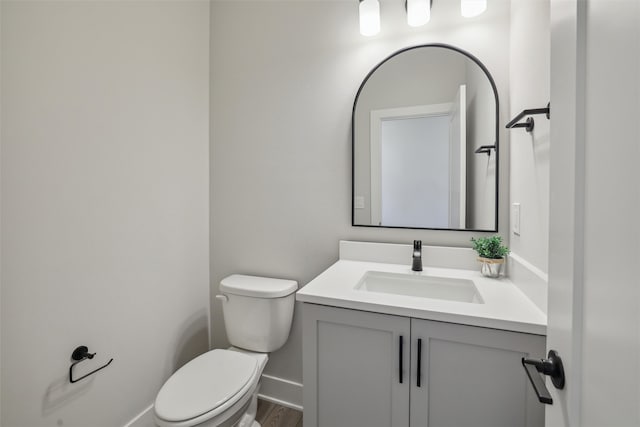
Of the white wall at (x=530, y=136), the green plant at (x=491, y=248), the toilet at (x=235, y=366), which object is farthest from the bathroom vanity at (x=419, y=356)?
the toilet at (x=235, y=366)

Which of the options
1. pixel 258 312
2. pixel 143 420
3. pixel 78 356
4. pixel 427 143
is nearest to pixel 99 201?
pixel 78 356

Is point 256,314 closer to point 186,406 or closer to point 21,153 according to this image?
point 186,406

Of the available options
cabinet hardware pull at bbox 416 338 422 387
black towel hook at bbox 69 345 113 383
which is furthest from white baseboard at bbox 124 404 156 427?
cabinet hardware pull at bbox 416 338 422 387

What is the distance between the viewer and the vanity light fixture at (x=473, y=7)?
4.21 ft

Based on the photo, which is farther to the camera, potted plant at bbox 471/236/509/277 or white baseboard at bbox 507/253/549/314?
potted plant at bbox 471/236/509/277

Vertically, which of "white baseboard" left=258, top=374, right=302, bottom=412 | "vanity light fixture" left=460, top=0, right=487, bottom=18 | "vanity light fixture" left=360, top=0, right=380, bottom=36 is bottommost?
"white baseboard" left=258, top=374, right=302, bottom=412

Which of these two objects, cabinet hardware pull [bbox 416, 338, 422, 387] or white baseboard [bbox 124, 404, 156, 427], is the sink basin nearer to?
cabinet hardware pull [bbox 416, 338, 422, 387]

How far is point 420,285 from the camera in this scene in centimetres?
132

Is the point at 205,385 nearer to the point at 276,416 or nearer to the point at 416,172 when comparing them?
the point at 276,416

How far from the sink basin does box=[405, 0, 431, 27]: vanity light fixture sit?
120 cm

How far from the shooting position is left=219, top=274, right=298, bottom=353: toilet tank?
1550 millimetres

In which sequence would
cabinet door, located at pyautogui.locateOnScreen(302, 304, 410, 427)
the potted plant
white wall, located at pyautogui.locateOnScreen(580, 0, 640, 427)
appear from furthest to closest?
the potted plant
cabinet door, located at pyautogui.locateOnScreen(302, 304, 410, 427)
white wall, located at pyautogui.locateOnScreen(580, 0, 640, 427)

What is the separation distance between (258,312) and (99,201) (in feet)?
2.98

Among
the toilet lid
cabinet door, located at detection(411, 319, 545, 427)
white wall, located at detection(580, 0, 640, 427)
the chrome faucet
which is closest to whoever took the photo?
white wall, located at detection(580, 0, 640, 427)
